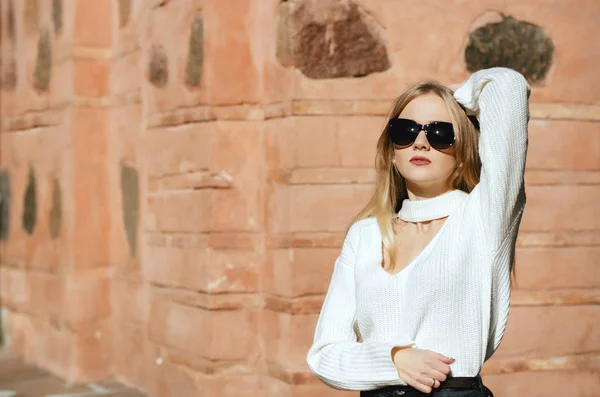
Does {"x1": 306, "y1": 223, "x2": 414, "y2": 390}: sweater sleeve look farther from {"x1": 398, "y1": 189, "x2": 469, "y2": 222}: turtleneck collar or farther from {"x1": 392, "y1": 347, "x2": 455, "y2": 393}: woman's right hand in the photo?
{"x1": 398, "y1": 189, "x2": 469, "y2": 222}: turtleneck collar

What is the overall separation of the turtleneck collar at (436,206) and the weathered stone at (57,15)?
15.2ft

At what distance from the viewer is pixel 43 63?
703cm

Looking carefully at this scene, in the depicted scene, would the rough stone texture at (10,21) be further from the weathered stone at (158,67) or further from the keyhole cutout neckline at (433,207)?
the keyhole cutout neckline at (433,207)

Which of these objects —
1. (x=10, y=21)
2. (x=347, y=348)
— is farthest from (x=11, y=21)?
(x=347, y=348)

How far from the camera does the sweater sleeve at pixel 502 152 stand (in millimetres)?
2352

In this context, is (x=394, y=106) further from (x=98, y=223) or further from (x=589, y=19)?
(x=98, y=223)

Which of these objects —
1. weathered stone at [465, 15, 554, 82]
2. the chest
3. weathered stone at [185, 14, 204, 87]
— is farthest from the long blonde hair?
weathered stone at [185, 14, 204, 87]

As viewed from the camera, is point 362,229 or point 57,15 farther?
point 57,15

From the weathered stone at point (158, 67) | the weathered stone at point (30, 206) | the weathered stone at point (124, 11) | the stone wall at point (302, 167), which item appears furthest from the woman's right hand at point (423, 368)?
the weathered stone at point (30, 206)

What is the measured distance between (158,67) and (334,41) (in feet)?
3.98

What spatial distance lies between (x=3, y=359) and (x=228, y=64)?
3.33 metres

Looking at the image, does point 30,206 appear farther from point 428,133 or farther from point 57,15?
point 428,133

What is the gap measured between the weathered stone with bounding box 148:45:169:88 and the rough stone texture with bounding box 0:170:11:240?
8.65 feet

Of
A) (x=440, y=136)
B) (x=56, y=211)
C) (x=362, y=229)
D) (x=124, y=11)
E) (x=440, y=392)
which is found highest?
(x=124, y=11)
